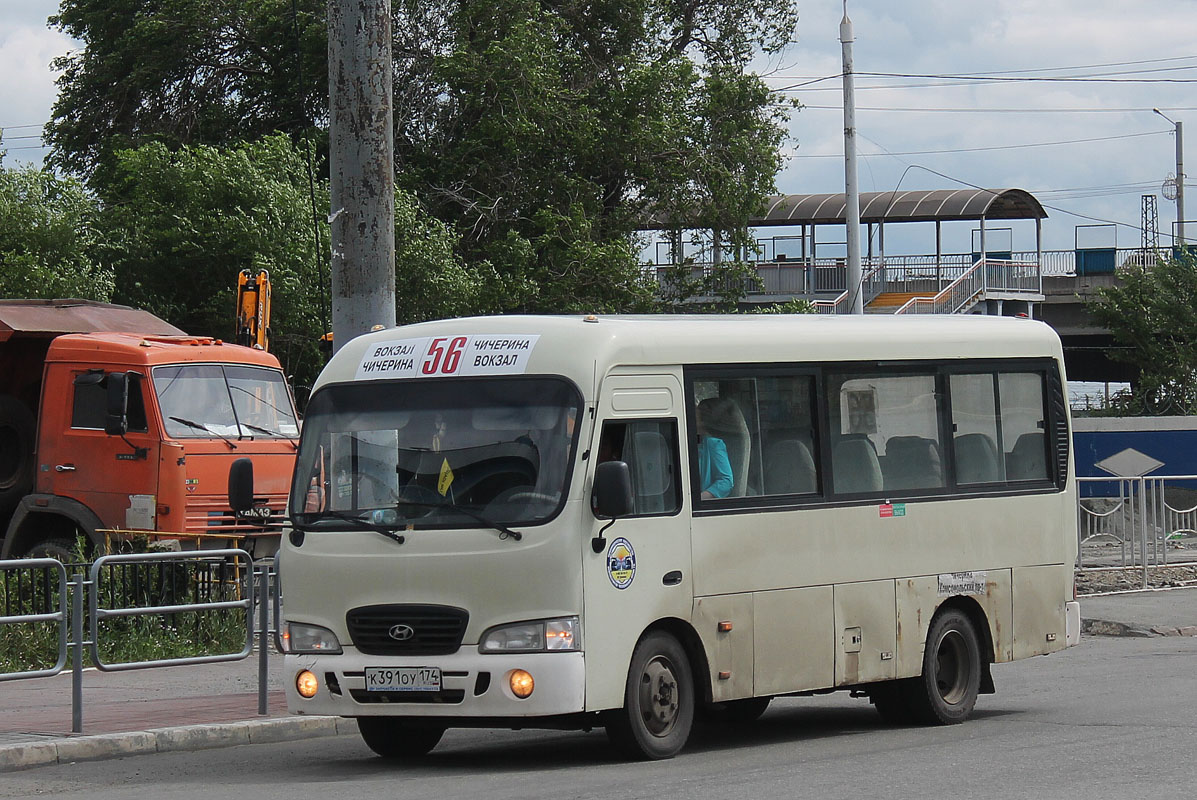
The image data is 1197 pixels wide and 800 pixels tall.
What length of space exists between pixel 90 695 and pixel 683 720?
5423 mm

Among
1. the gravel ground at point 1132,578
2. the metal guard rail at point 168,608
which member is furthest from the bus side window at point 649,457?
the gravel ground at point 1132,578

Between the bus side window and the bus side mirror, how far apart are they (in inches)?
14.5

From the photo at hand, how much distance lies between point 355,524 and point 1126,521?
1687 cm

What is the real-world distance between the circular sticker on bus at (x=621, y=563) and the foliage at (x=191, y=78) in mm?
28620

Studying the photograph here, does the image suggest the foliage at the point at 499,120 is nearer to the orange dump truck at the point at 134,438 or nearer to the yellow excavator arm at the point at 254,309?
the yellow excavator arm at the point at 254,309

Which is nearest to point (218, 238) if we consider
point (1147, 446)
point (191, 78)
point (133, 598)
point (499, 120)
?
point (499, 120)

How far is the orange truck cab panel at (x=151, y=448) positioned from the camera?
61.9 ft

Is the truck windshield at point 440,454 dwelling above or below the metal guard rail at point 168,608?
above

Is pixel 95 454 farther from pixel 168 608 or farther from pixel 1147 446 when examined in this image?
pixel 1147 446

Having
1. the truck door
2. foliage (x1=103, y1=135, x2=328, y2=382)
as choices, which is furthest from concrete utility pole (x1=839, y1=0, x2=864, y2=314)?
the truck door

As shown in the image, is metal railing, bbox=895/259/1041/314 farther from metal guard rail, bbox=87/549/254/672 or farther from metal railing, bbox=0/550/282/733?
metal guard rail, bbox=87/549/254/672

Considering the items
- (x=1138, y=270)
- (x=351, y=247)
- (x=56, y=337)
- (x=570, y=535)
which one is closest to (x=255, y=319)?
(x=56, y=337)

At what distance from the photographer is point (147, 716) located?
12.1 metres

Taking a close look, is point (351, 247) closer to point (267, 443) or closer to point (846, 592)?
point (846, 592)
